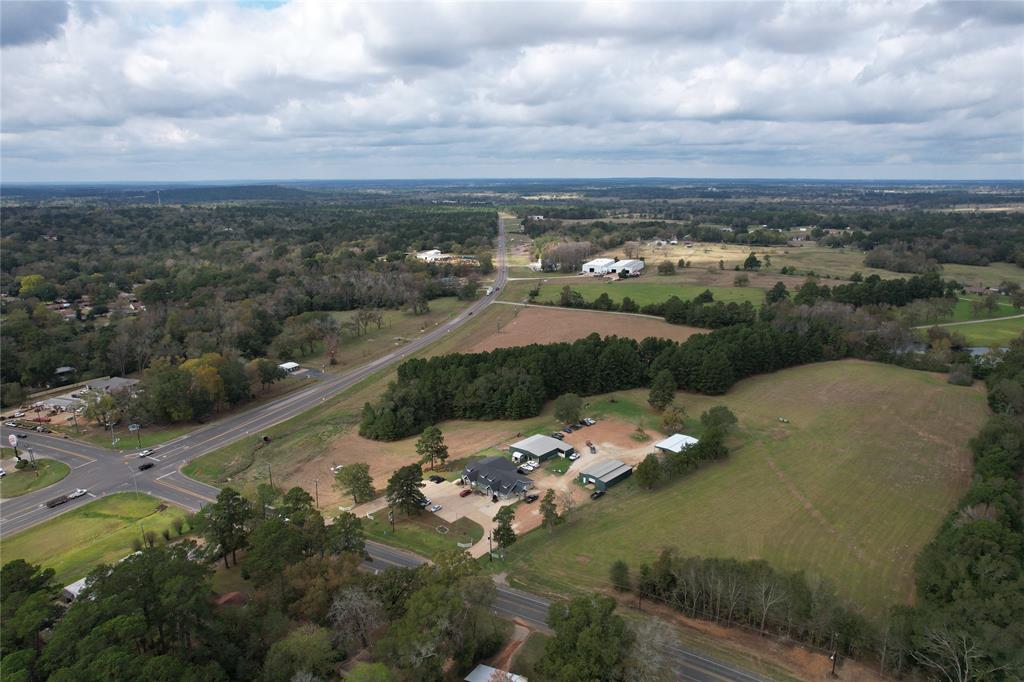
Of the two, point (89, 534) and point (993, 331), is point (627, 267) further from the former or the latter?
point (89, 534)

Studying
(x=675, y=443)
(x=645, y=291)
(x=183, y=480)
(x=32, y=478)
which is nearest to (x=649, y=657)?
(x=675, y=443)

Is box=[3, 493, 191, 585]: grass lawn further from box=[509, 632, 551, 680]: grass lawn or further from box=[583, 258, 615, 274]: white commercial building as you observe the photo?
box=[583, 258, 615, 274]: white commercial building

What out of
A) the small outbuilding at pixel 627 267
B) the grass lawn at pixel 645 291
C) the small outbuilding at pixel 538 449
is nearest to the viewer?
the small outbuilding at pixel 538 449

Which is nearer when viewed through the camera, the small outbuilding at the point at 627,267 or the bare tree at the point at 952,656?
the bare tree at the point at 952,656

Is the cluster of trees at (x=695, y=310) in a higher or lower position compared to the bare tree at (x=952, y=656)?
higher

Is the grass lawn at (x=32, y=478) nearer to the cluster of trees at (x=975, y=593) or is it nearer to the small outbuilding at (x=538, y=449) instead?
the small outbuilding at (x=538, y=449)

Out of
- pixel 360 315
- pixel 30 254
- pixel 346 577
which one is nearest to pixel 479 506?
pixel 346 577

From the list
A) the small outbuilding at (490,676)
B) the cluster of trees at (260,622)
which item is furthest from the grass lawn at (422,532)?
the small outbuilding at (490,676)

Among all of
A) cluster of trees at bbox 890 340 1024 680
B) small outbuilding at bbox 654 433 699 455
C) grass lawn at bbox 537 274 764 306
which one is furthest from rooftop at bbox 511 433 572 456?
grass lawn at bbox 537 274 764 306
